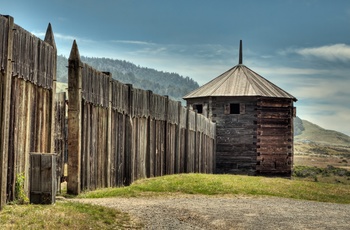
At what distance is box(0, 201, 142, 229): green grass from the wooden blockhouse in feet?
71.3

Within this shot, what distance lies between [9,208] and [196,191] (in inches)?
290

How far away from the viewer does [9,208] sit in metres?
8.51

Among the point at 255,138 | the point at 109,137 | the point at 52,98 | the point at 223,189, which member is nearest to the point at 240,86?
the point at 255,138

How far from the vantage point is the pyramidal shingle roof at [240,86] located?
31531mm

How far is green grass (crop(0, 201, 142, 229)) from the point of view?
744 centimetres

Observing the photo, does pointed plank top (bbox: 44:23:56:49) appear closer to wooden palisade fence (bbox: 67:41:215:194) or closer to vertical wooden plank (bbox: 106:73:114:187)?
wooden palisade fence (bbox: 67:41:215:194)

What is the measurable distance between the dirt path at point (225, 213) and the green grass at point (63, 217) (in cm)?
47

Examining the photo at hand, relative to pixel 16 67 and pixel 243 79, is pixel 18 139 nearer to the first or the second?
pixel 16 67

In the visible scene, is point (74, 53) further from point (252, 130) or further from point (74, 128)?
point (252, 130)

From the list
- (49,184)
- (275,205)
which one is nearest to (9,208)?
(49,184)

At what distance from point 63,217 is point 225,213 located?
3674 millimetres

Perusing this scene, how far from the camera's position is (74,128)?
39.4 feet

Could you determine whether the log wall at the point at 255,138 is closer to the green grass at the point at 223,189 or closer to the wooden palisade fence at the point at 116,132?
the wooden palisade fence at the point at 116,132

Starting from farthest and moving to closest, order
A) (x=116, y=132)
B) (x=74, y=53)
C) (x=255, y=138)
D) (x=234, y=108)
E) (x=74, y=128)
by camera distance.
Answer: (x=234, y=108), (x=255, y=138), (x=116, y=132), (x=74, y=53), (x=74, y=128)
